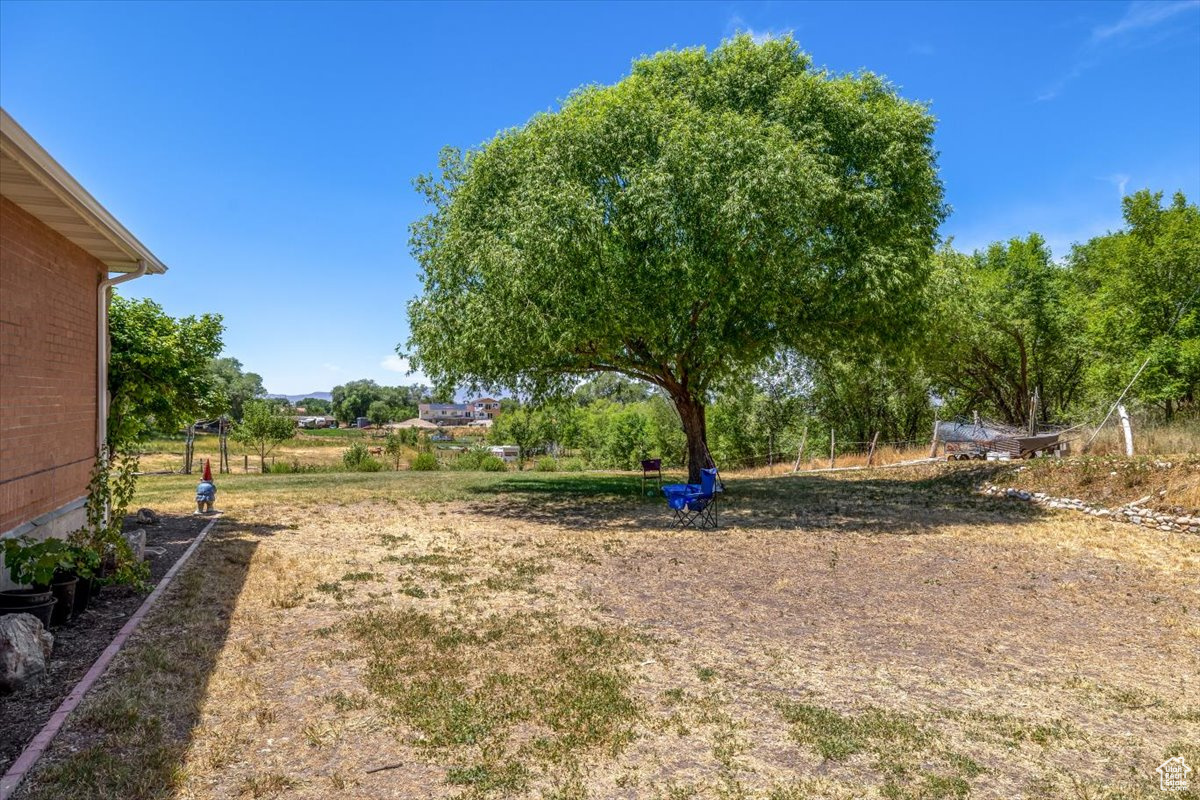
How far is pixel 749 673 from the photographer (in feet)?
15.5

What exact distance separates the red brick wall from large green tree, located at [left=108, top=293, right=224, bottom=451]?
1227 mm

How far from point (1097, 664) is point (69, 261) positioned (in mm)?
10316

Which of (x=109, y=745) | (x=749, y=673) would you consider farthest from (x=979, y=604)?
(x=109, y=745)

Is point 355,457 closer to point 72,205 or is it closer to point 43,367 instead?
point 43,367

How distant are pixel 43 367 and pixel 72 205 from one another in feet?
5.87

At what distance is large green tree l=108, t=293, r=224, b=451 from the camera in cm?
923

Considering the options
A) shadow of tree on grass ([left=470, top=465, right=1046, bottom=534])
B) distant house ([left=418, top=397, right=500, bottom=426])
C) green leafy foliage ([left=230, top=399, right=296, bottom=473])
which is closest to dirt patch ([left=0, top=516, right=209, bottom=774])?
shadow of tree on grass ([left=470, top=465, right=1046, bottom=534])

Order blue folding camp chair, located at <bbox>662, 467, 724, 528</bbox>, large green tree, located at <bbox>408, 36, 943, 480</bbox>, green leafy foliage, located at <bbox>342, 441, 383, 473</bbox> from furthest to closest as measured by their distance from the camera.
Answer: green leafy foliage, located at <bbox>342, 441, 383, 473</bbox> < large green tree, located at <bbox>408, 36, 943, 480</bbox> < blue folding camp chair, located at <bbox>662, 467, 724, 528</bbox>

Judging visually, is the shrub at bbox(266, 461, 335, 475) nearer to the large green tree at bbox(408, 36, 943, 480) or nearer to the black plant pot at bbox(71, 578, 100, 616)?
the large green tree at bbox(408, 36, 943, 480)

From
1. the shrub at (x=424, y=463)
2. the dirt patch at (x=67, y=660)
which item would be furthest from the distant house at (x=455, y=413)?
the dirt patch at (x=67, y=660)

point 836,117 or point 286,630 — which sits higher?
point 836,117

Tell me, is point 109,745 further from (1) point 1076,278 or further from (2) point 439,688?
(1) point 1076,278

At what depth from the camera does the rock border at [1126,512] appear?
1052cm

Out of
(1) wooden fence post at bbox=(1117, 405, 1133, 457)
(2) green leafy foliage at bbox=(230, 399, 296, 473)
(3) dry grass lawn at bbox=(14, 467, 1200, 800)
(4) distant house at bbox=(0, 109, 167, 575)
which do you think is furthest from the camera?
(2) green leafy foliage at bbox=(230, 399, 296, 473)
